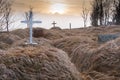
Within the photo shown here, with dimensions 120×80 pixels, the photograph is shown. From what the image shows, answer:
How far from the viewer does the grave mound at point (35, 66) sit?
4660 millimetres

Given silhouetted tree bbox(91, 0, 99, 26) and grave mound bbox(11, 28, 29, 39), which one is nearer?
grave mound bbox(11, 28, 29, 39)

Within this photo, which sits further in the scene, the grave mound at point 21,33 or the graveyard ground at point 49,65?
the grave mound at point 21,33

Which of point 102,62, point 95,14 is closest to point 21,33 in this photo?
point 102,62

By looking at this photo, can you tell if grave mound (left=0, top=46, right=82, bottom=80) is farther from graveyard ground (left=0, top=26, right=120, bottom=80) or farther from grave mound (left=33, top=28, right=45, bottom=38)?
grave mound (left=33, top=28, right=45, bottom=38)

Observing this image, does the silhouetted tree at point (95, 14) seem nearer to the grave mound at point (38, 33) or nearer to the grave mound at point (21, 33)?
the grave mound at point (21, 33)

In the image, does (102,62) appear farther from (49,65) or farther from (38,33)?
(38,33)

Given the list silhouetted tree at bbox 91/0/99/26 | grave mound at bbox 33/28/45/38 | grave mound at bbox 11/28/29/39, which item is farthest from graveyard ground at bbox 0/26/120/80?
silhouetted tree at bbox 91/0/99/26

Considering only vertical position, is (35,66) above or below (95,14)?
below

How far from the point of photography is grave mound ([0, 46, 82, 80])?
4660mm

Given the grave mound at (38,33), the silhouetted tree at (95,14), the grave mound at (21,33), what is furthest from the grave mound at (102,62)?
the silhouetted tree at (95,14)

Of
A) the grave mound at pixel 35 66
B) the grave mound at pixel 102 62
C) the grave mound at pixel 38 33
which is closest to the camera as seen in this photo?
the grave mound at pixel 35 66

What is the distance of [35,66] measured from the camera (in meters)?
4.86

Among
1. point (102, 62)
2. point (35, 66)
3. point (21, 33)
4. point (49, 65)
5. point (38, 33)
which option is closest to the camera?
point (35, 66)

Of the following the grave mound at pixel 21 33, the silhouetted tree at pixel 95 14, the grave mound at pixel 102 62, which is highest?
the silhouetted tree at pixel 95 14
